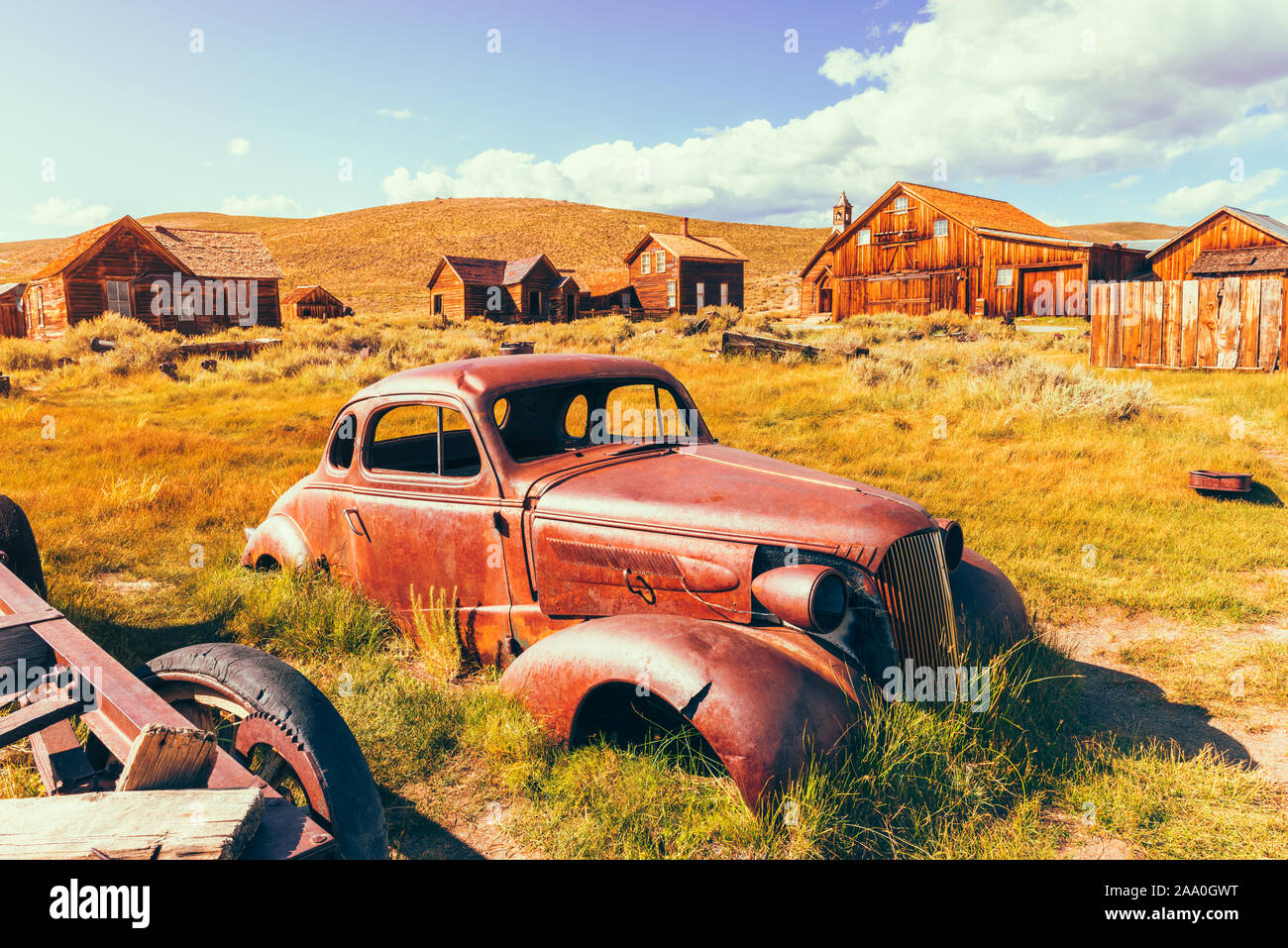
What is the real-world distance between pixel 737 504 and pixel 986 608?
5.29 ft

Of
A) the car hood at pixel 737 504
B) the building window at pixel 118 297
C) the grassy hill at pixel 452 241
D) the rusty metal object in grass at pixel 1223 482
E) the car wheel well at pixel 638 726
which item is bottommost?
the car wheel well at pixel 638 726

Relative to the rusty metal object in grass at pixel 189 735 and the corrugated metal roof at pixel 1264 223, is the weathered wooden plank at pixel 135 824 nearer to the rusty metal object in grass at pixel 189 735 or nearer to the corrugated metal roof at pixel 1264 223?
the rusty metal object in grass at pixel 189 735

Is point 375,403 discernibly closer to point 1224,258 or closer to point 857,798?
point 857,798

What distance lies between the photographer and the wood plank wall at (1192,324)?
49.8 feet

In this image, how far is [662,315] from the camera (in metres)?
45.0

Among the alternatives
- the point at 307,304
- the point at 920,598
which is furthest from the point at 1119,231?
the point at 920,598

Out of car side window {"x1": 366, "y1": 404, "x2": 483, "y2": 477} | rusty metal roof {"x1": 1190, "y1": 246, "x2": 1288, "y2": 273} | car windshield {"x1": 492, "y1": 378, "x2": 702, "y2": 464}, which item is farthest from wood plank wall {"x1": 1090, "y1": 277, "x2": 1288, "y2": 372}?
car side window {"x1": 366, "y1": 404, "x2": 483, "y2": 477}

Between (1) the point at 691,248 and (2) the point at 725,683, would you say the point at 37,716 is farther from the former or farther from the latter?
(1) the point at 691,248

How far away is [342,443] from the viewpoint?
4895 millimetres

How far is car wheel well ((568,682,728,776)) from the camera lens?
3.27 m

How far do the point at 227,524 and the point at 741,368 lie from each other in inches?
459

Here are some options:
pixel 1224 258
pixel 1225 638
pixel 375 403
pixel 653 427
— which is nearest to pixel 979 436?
pixel 1225 638

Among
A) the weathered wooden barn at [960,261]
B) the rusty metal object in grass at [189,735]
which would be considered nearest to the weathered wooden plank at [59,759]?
the rusty metal object in grass at [189,735]

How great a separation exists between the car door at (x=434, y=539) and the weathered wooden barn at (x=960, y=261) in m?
32.3
